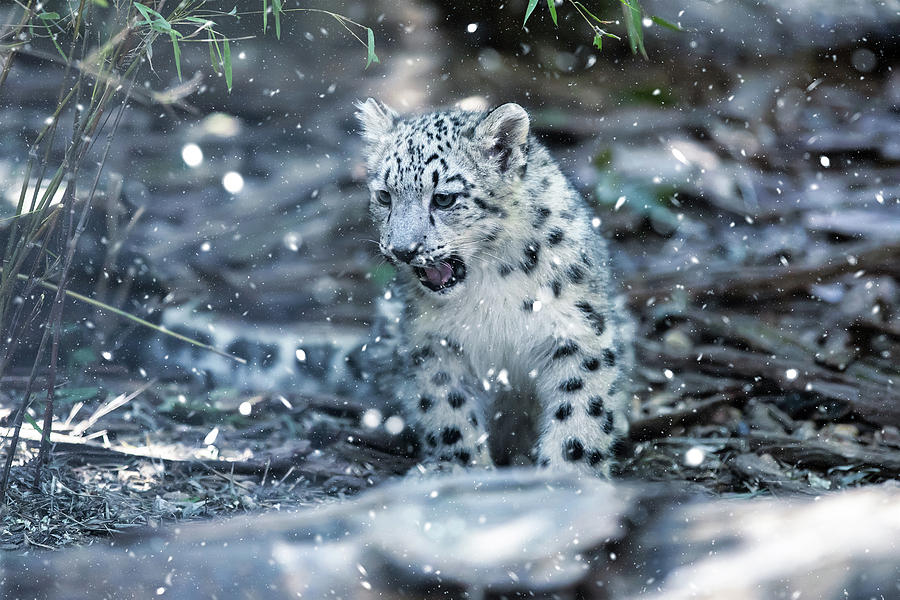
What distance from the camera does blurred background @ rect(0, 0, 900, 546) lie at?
542cm

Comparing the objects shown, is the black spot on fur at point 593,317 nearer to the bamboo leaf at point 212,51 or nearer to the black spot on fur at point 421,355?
the black spot on fur at point 421,355

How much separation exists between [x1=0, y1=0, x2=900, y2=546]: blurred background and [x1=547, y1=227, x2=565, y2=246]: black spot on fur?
1310 mm

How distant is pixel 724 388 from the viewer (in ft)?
18.3


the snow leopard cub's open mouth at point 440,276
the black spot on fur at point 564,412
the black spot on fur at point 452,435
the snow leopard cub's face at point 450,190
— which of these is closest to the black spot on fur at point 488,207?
the snow leopard cub's face at point 450,190

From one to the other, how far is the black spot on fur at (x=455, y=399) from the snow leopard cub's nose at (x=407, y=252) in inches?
31.5

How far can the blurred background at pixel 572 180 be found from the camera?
5.42m

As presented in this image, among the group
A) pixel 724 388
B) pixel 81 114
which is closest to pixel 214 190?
pixel 81 114

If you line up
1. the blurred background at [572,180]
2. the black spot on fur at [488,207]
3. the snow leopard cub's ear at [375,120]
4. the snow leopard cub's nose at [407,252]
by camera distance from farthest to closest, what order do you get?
the blurred background at [572,180]
the snow leopard cub's ear at [375,120]
the black spot on fur at [488,207]
the snow leopard cub's nose at [407,252]

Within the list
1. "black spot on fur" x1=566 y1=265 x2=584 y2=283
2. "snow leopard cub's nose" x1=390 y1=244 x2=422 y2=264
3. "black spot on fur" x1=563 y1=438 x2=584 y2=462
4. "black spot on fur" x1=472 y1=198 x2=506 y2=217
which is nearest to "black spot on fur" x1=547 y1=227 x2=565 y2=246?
"black spot on fur" x1=566 y1=265 x2=584 y2=283

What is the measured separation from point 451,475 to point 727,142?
4.12m

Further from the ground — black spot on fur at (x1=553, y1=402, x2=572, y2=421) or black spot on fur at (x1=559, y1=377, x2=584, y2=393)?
black spot on fur at (x1=559, y1=377, x2=584, y2=393)

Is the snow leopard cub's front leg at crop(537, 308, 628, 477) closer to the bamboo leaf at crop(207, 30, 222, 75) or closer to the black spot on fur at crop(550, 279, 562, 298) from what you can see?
the black spot on fur at crop(550, 279, 562, 298)

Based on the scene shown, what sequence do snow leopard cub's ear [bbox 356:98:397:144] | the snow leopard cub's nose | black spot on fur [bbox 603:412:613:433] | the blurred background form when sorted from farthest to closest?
1. the blurred background
2. snow leopard cub's ear [bbox 356:98:397:144]
3. black spot on fur [bbox 603:412:613:433]
4. the snow leopard cub's nose

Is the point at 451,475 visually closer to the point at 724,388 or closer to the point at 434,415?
the point at 434,415
